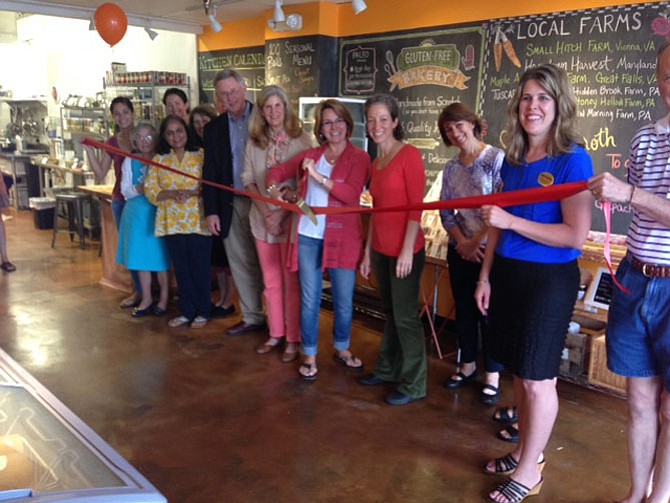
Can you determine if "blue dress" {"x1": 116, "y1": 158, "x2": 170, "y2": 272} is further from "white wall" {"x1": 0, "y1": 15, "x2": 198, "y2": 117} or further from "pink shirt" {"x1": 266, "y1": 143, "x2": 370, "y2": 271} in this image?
"white wall" {"x1": 0, "y1": 15, "x2": 198, "y2": 117}

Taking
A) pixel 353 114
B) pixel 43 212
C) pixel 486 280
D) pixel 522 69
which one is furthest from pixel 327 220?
pixel 43 212

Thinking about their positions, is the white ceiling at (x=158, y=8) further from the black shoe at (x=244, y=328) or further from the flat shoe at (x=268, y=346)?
the flat shoe at (x=268, y=346)

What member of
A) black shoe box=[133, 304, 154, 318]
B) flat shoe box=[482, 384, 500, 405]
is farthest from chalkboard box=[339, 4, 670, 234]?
black shoe box=[133, 304, 154, 318]

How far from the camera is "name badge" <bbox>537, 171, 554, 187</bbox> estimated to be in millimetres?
2070

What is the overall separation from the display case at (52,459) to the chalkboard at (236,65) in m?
5.91

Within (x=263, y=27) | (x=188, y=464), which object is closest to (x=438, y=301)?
(x=188, y=464)

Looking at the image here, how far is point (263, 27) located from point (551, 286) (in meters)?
5.89

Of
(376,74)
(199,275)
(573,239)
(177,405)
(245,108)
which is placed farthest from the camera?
(376,74)

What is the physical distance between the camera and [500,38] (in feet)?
15.5

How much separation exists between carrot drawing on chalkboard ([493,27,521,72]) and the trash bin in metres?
6.25

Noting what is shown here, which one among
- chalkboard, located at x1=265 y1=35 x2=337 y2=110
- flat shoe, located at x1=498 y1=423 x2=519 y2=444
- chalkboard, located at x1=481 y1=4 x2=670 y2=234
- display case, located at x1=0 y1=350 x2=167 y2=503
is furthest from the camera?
chalkboard, located at x1=265 y1=35 x2=337 y2=110

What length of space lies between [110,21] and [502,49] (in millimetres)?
3508

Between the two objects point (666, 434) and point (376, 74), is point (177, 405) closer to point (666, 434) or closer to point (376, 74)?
point (666, 434)

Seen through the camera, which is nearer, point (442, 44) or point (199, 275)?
point (199, 275)
